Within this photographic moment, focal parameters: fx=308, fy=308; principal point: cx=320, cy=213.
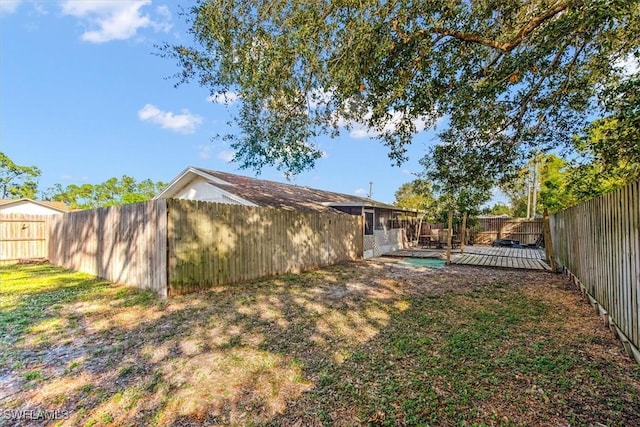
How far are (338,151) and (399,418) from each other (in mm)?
5860

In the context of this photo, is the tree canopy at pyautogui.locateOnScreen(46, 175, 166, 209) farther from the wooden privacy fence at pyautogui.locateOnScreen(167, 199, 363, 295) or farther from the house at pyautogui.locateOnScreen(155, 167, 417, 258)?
the wooden privacy fence at pyautogui.locateOnScreen(167, 199, 363, 295)

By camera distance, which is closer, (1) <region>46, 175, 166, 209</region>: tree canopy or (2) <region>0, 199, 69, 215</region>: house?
(2) <region>0, 199, 69, 215</region>: house

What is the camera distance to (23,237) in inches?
475

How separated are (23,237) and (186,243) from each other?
10210mm

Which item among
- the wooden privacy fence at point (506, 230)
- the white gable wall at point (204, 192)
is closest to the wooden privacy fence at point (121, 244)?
the white gable wall at point (204, 192)

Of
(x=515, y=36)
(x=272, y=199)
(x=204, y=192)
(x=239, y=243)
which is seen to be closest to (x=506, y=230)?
(x=272, y=199)

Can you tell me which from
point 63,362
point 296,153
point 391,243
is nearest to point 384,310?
point 296,153

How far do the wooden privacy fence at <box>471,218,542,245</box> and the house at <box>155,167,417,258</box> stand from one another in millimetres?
7111

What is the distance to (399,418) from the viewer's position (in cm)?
244

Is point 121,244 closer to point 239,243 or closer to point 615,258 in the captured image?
point 239,243

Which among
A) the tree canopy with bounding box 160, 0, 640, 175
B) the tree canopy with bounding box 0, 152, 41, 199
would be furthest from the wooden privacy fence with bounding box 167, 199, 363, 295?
the tree canopy with bounding box 0, 152, 41, 199

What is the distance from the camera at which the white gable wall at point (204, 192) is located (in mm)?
11419

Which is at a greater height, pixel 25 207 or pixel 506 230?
pixel 25 207

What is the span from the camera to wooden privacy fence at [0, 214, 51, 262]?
11.8 metres
